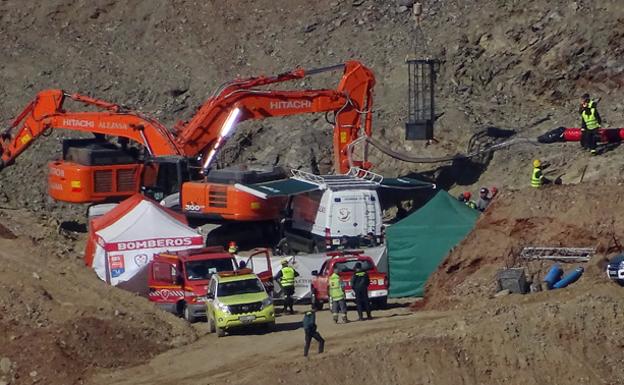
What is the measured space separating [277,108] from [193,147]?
107 inches

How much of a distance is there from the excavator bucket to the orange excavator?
147 cm

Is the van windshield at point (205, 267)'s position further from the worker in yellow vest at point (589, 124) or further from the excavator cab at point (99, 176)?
the worker in yellow vest at point (589, 124)

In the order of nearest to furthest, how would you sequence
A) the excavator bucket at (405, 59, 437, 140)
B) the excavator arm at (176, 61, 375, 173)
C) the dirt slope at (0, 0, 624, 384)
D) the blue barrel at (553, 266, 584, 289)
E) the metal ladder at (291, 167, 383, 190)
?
the dirt slope at (0, 0, 624, 384), the blue barrel at (553, 266, 584, 289), the metal ladder at (291, 167, 383, 190), the excavator arm at (176, 61, 375, 173), the excavator bucket at (405, 59, 437, 140)

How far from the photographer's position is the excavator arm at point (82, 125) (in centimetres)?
3800

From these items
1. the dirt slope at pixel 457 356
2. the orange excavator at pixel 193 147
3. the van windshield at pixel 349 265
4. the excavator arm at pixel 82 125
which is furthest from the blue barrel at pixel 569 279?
the excavator arm at pixel 82 125

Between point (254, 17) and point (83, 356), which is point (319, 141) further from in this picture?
point (83, 356)

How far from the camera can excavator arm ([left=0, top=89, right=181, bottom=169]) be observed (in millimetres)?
38000

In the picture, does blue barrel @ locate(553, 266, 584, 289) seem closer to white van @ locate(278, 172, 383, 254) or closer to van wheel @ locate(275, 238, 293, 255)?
white van @ locate(278, 172, 383, 254)

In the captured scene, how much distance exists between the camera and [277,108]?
38844 mm

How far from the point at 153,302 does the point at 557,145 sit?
14.3 m

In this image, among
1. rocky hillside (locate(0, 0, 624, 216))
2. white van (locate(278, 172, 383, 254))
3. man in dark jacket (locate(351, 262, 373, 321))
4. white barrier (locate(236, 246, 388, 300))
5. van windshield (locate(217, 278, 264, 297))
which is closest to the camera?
van windshield (locate(217, 278, 264, 297))

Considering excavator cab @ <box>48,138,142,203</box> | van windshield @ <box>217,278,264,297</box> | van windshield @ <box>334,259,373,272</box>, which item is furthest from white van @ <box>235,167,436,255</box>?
van windshield @ <box>217,278,264,297</box>

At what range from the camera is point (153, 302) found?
102 feet

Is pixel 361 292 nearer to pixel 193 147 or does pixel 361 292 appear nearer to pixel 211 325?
pixel 211 325
